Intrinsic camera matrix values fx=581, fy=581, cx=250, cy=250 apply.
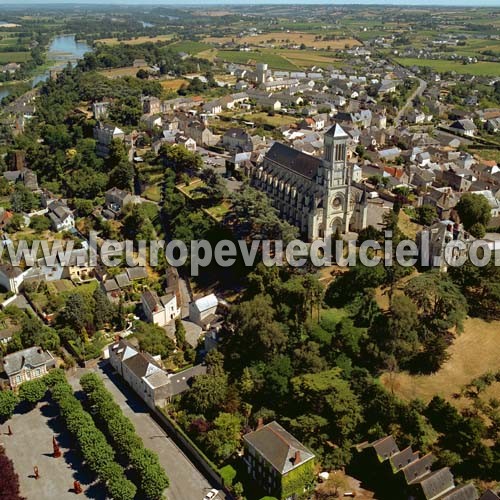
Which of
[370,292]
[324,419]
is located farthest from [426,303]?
[324,419]

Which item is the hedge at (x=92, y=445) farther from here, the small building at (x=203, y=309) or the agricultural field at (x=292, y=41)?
the agricultural field at (x=292, y=41)

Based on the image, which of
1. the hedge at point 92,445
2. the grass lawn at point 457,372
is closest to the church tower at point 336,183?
the grass lawn at point 457,372

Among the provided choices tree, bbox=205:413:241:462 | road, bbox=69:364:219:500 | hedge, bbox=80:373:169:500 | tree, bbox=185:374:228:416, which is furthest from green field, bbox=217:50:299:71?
tree, bbox=205:413:241:462

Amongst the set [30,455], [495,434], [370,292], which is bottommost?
[30,455]

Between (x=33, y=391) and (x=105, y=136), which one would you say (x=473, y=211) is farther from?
(x=105, y=136)

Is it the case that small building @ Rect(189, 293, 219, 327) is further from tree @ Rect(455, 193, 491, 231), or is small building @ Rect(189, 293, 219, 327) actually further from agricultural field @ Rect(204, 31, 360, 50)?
agricultural field @ Rect(204, 31, 360, 50)

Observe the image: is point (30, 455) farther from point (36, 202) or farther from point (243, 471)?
point (36, 202)
